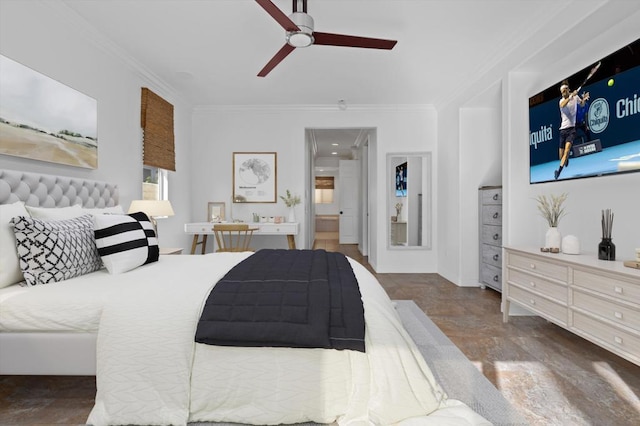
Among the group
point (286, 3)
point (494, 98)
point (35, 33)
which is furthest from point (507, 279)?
point (35, 33)

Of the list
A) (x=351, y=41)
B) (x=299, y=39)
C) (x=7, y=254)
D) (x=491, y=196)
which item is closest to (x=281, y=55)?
(x=299, y=39)

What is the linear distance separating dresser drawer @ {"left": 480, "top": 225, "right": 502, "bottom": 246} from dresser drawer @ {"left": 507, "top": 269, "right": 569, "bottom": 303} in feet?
2.93

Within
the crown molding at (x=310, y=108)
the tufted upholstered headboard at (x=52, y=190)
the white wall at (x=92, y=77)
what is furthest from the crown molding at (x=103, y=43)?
the tufted upholstered headboard at (x=52, y=190)

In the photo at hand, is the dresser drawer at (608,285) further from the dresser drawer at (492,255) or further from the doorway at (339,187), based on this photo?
the doorway at (339,187)

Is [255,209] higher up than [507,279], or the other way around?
[255,209]

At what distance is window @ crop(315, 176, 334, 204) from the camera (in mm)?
11703

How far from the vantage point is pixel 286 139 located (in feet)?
16.7

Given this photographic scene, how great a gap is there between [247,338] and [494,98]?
12.6 feet

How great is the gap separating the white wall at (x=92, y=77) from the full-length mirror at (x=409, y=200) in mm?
3245

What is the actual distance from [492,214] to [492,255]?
48 cm

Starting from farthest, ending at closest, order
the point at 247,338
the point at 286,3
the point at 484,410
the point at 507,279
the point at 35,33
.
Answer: the point at 507,279 < the point at 286,3 < the point at 35,33 < the point at 484,410 < the point at 247,338

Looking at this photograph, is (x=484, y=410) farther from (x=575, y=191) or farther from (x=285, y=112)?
(x=285, y=112)

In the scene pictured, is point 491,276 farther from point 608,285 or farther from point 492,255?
point 608,285

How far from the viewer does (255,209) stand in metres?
5.12
